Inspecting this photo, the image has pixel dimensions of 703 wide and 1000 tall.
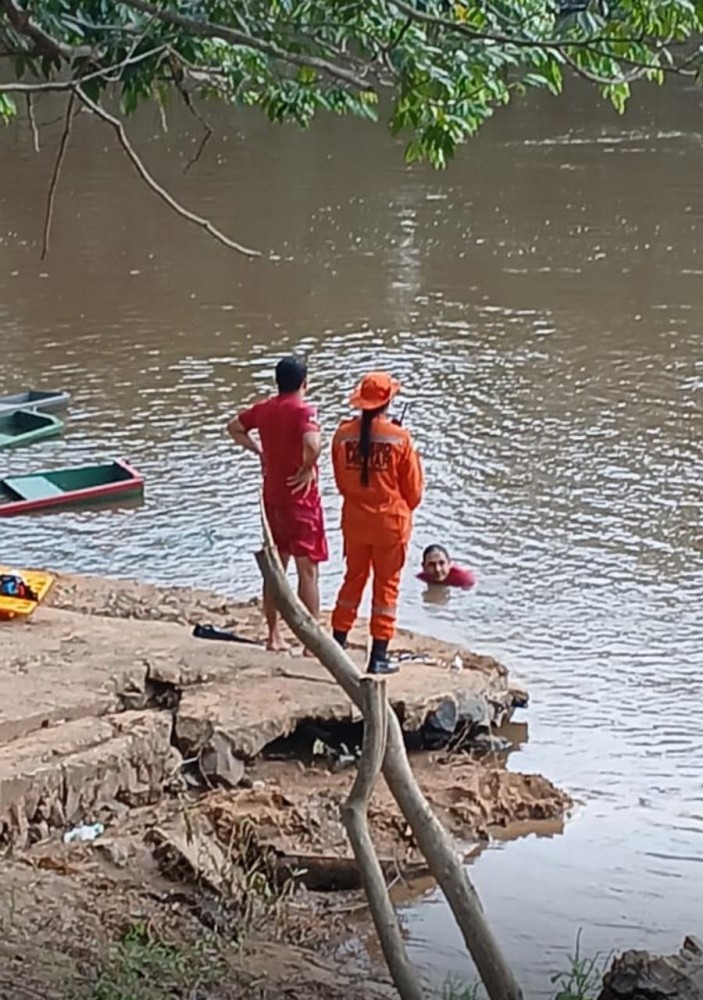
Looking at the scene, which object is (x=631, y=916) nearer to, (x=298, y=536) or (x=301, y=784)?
(x=301, y=784)

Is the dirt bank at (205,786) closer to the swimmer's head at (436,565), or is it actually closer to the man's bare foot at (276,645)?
the man's bare foot at (276,645)

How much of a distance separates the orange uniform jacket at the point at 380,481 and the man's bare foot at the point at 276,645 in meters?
0.79

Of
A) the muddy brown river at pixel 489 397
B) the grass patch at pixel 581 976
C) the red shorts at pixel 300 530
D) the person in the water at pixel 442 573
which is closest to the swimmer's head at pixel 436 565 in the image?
the person in the water at pixel 442 573

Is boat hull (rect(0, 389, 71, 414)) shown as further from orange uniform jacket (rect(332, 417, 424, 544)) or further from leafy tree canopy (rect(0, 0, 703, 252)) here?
leafy tree canopy (rect(0, 0, 703, 252))

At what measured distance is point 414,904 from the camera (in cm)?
643

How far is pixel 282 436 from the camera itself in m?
7.83

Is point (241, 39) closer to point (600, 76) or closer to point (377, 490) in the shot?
point (600, 76)

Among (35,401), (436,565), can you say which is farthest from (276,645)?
(35,401)

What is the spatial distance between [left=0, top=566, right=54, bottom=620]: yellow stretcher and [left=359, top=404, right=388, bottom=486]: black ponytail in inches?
73.6

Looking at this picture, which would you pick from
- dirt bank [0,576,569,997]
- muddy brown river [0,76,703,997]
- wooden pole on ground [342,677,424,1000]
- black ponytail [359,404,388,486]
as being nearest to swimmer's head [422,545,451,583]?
muddy brown river [0,76,703,997]

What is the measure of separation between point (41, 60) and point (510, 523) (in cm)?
582

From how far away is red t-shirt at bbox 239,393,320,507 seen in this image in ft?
25.6

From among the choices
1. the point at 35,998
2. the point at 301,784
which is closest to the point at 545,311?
the point at 301,784

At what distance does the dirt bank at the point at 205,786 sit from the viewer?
5805mm
